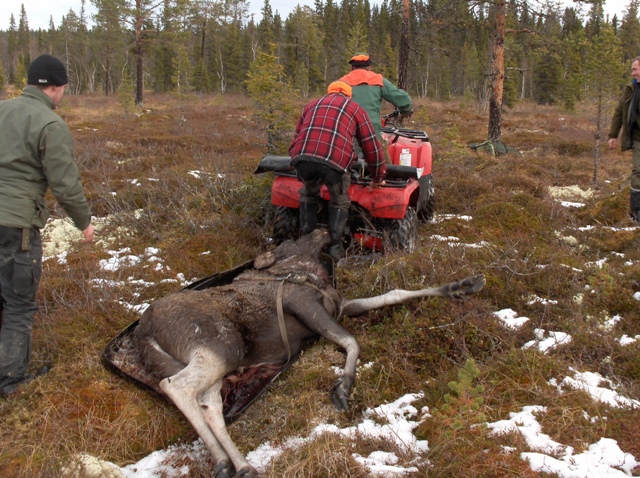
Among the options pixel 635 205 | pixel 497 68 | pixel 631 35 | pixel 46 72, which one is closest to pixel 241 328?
pixel 46 72

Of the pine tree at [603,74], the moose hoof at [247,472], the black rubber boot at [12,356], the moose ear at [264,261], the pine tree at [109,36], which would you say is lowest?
the moose hoof at [247,472]

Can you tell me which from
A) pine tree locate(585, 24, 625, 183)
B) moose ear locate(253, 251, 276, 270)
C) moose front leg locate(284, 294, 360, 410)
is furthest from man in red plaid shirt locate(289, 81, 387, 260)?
pine tree locate(585, 24, 625, 183)

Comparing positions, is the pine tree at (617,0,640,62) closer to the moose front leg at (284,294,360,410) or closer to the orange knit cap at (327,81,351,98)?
the orange knit cap at (327,81,351,98)

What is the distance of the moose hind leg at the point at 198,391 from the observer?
9.18 ft

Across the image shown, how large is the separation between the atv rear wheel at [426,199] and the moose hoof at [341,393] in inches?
141

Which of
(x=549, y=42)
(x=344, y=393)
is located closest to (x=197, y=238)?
(x=344, y=393)

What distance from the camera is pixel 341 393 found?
11.0ft

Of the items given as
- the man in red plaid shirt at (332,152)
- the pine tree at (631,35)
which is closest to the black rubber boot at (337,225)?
the man in red plaid shirt at (332,152)

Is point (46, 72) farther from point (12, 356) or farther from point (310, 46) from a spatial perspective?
point (310, 46)

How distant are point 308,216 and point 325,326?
1.72 metres

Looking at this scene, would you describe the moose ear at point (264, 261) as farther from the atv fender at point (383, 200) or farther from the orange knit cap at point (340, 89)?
the orange knit cap at point (340, 89)

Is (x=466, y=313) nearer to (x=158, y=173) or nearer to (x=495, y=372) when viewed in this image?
(x=495, y=372)

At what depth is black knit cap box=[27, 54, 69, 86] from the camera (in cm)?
342

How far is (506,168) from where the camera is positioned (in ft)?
35.8
